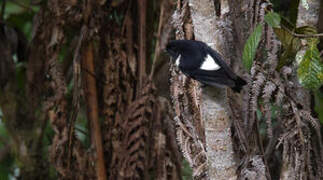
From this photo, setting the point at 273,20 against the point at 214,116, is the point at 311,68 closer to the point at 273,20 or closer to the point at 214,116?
the point at 273,20

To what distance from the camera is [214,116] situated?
1700 millimetres

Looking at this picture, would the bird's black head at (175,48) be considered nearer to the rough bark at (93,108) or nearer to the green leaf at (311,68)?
the green leaf at (311,68)

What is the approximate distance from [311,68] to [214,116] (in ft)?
1.15

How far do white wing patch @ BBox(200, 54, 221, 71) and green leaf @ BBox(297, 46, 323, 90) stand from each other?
276 mm

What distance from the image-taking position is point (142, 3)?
290 centimetres

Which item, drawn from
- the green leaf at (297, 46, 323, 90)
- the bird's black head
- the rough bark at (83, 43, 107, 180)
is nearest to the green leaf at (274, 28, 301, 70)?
the green leaf at (297, 46, 323, 90)

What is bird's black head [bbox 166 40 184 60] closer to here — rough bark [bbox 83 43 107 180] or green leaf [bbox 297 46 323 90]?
green leaf [bbox 297 46 323 90]

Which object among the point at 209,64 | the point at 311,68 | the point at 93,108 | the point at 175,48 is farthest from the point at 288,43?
the point at 93,108

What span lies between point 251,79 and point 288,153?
332 mm

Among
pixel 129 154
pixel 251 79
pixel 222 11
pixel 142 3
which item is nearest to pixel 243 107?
pixel 251 79

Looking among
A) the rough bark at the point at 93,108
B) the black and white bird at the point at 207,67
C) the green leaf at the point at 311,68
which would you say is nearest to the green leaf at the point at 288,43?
the green leaf at the point at 311,68

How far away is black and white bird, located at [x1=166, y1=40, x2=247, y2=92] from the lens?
66.2 inches

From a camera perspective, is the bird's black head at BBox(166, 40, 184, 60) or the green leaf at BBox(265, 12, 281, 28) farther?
the bird's black head at BBox(166, 40, 184, 60)

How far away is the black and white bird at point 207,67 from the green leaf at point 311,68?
195mm
